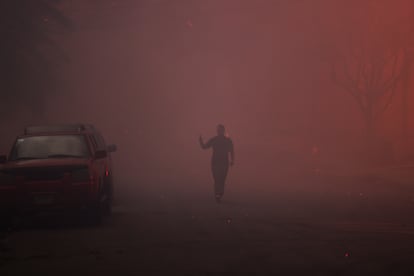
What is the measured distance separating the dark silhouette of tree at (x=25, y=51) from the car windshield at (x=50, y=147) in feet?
54.4

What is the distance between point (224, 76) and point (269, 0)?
306 inches

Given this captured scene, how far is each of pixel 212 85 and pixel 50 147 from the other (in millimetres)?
44867

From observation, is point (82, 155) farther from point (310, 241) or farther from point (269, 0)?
point (269, 0)

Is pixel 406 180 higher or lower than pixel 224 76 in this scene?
lower

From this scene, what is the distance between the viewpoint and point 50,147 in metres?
13.4

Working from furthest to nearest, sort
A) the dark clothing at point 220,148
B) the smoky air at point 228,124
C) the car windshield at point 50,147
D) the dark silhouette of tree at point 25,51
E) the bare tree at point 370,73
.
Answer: the bare tree at point 370,73 → the dark silhouette of tree at point 25,51 → the dark clothing at point 220,148 → the car windshield at point 50,147 → the smoky air at point 228,124

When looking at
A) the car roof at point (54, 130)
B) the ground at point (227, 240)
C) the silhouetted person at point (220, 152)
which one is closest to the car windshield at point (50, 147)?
the car roof at point (54, 130)

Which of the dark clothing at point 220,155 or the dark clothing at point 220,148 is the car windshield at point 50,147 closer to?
the dark clothing at point 220,155

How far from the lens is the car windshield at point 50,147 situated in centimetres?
1310

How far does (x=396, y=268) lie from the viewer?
8102 mm

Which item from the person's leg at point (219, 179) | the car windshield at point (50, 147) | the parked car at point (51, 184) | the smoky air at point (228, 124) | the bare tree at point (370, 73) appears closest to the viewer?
the smoky air at point (228, 124)

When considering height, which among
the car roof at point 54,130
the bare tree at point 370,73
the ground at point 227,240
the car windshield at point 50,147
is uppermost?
the bare tree at point 370,73

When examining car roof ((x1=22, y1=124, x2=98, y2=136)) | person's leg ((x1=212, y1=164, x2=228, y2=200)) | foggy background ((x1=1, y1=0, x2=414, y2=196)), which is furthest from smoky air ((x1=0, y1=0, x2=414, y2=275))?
car roof ((x1=22, y1=124, x2=98, y2=136))

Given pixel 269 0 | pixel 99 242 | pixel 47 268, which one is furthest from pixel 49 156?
pixel 269 0
